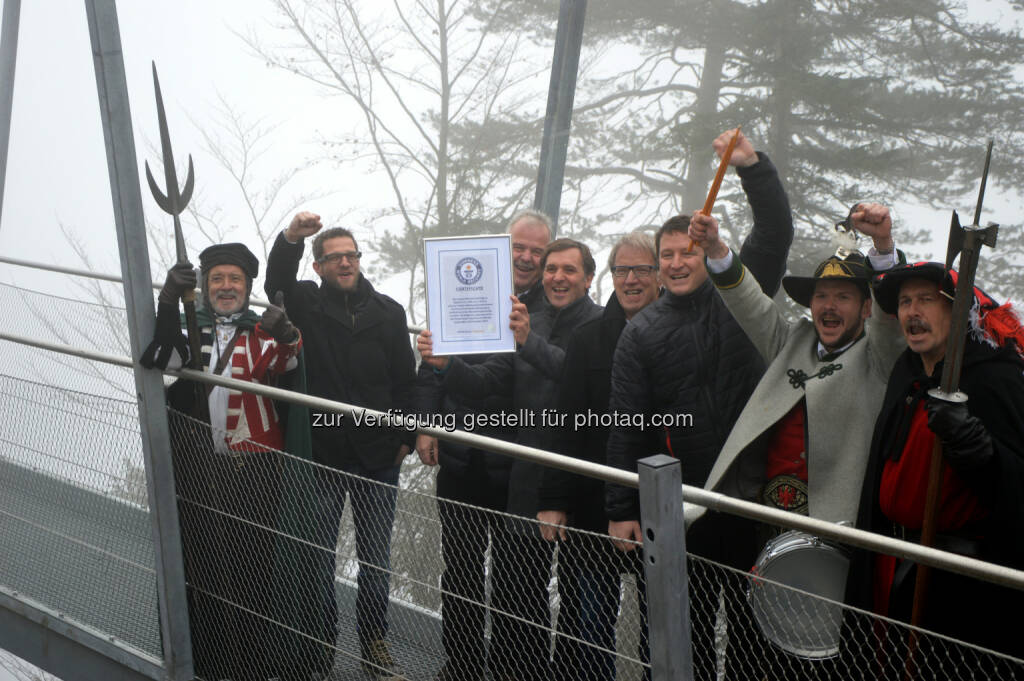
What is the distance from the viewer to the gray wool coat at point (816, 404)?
2645 mm

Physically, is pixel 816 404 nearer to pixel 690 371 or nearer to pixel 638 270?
pixel 690 371

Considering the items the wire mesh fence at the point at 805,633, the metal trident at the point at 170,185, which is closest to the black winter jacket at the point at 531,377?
the wire mesh fence at the point at 805,633

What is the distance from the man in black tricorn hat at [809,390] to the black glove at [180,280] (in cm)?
155

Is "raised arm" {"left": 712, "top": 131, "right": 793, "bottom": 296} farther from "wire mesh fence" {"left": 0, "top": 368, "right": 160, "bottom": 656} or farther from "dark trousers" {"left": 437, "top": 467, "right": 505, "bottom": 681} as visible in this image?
"wire mesh fence" {"left": 0, "top": 368, "right": 160, "bottom": 656}

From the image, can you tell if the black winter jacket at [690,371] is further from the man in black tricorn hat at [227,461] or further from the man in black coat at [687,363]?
the man in black tricorn hat at [227,461]

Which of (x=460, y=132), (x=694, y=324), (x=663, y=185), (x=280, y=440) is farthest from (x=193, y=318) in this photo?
(x=460, y=132)

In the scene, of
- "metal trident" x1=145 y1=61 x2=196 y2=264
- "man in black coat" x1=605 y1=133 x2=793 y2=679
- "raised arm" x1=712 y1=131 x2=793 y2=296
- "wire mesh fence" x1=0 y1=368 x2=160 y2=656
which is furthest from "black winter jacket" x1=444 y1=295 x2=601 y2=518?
"wire mesh fence" x1=0 y1=368 x2=160 y2=656

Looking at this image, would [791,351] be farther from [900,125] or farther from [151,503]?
[900,125]

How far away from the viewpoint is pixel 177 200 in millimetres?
3139

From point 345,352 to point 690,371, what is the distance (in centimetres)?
148

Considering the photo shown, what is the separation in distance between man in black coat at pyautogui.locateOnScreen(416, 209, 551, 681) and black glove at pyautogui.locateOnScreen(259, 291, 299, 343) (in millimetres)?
597

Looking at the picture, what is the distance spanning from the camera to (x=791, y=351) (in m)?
2.88

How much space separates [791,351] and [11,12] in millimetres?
7582

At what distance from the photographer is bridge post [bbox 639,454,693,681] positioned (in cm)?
212
